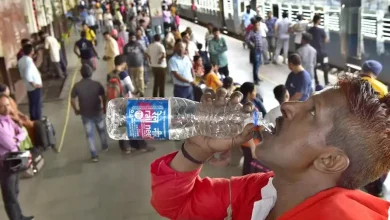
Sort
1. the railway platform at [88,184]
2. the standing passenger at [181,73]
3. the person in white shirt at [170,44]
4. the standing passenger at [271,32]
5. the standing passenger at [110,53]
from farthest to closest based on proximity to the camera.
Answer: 1. the standing passenger at [271,32]
2. the person in white shirt at [170,44]
3. the standing passenger at [110,53]
4. the standing passenger at [181,73]
5. the railway platform at [88,184]

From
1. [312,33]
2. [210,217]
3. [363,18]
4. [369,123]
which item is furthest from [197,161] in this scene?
[363,18]

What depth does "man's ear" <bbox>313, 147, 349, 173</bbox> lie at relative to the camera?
1.44 m

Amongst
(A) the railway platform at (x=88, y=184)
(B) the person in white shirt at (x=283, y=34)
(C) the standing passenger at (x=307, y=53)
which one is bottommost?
(A) the railway platform at (x=88, y=184)

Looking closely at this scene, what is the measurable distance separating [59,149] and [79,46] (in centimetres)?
472

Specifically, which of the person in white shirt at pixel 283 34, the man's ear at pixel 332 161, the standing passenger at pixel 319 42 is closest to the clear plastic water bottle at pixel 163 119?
the man's ear at pixel 332 161

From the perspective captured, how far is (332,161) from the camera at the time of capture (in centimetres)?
145

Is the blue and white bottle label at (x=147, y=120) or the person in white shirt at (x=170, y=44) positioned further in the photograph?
the person in white shirt at (x=170, y=44)

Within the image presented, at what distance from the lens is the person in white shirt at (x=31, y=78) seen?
790cm

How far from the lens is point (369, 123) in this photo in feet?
4.57

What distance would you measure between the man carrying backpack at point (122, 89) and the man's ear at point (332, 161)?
17.3ft

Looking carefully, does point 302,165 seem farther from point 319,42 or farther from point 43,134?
point 319,42

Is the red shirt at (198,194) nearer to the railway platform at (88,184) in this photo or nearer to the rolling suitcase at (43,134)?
the railway platform at (88,184)

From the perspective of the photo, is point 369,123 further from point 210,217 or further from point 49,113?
point 49,113

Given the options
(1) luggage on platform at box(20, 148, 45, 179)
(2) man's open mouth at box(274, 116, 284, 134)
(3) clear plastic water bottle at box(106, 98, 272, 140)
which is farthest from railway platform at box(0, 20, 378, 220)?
(2) man's open mouth at box(274, 116, 284, 134)
